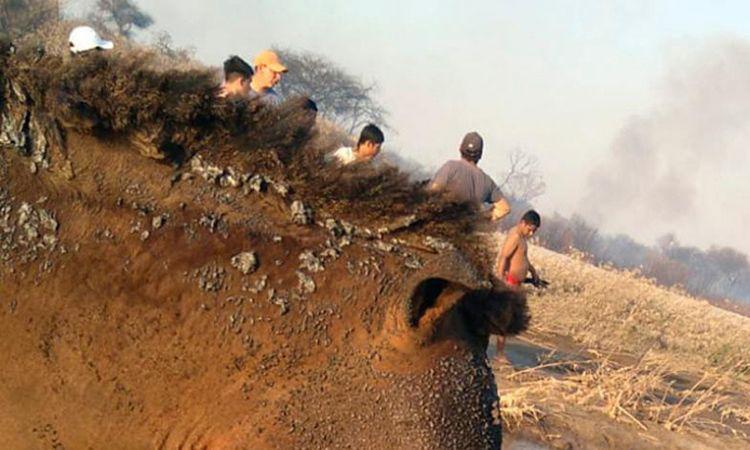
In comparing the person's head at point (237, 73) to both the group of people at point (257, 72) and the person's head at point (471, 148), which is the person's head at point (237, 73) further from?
the person's head at point (471, 148)

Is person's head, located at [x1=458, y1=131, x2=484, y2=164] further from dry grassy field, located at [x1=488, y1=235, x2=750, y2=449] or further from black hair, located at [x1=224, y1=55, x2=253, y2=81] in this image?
black hair, located at [x1=224, y1=55, x2=253, y2=81]

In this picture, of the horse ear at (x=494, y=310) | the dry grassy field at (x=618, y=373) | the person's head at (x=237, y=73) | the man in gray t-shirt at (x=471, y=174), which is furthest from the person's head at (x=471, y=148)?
the horse ear at (x=494, y=310)

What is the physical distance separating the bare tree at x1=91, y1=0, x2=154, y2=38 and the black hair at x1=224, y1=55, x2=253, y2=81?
51578 mm

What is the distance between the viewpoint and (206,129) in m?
2.46

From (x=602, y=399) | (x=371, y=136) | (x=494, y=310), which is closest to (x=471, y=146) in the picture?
(x=371, y=136)

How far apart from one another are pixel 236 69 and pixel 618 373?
6.18 metres

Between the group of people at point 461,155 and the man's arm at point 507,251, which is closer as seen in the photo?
the group of people at point 461,155

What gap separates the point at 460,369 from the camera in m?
2.27

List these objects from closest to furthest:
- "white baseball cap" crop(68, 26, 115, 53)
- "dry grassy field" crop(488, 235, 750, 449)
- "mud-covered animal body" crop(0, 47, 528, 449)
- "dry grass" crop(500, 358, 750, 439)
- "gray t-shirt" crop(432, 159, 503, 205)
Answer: "mud-covered animal body" crop(0, 47, 528, 449)
"white baseball cap" crop(68, 26, 115, 53)
"gray t-shirt" crop(432, 159, 503, 205)
"dry grass" crop(500, 358, 750, 439)
"dry grassy field" crop(488, 235, 750, 449)

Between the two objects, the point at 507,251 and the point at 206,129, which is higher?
the point at 206,129

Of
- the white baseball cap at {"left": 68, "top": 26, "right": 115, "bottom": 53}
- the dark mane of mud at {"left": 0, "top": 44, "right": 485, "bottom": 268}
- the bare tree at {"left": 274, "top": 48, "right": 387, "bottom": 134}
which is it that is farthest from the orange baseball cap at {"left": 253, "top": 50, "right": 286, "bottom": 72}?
the bare tree at {"left": 274, "top": 48, "right": 387, "bottom": 134}

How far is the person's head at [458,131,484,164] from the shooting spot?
27.3 feet

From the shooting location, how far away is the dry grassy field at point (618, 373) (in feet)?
30.5

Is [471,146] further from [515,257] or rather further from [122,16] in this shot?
[122,16]
